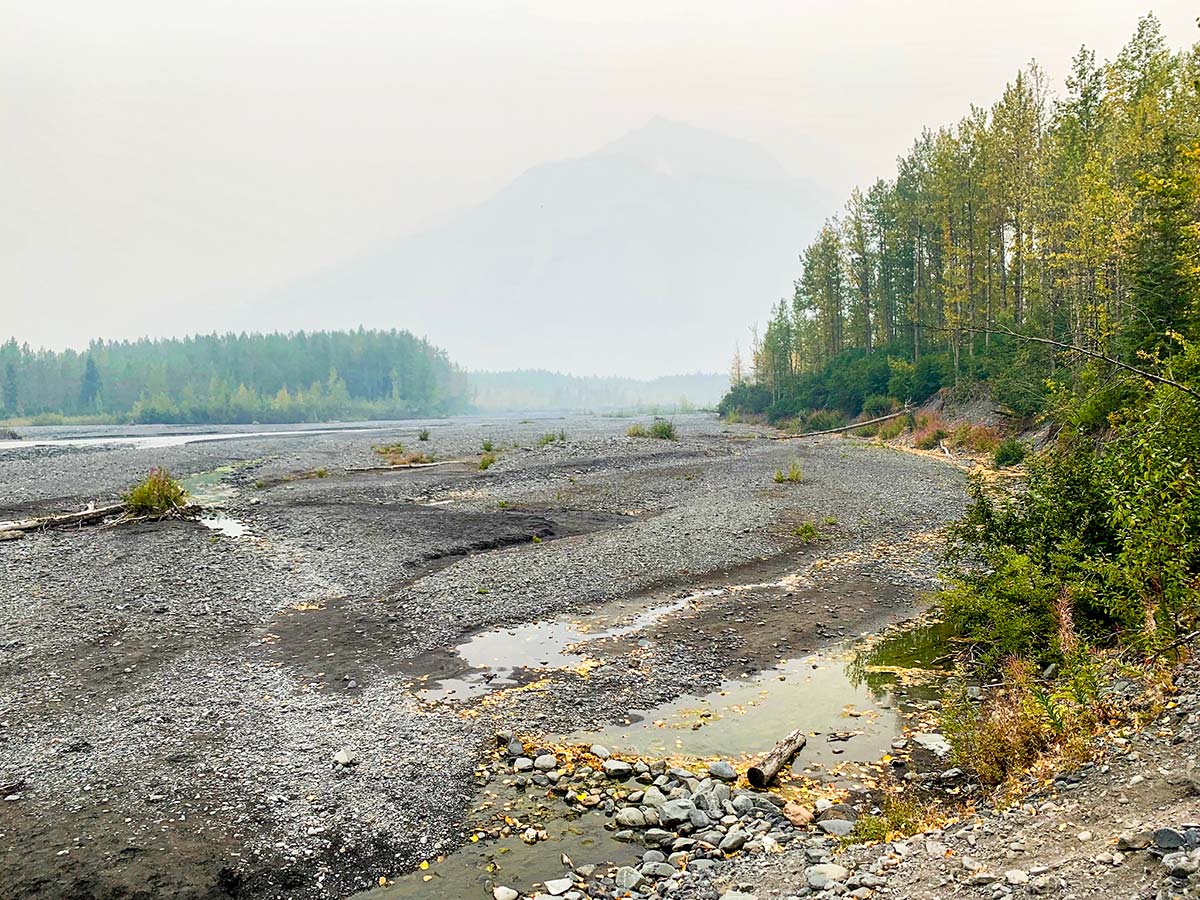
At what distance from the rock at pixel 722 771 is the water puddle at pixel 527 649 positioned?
15.2 feet

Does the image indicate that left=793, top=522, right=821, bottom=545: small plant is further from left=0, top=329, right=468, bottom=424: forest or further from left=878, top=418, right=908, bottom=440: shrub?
left=0, top=329, right=468, bottom=424: forest

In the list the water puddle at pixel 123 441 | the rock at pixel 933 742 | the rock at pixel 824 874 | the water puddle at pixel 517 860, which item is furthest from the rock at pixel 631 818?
the water puddle at pixel 123 441

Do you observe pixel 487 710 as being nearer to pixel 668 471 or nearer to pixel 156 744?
pixel 156 744

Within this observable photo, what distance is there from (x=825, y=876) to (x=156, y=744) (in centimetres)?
973

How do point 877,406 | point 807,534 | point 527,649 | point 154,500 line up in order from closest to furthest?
point 527,649 → point 807,534 → point 154,500 → point 877,406

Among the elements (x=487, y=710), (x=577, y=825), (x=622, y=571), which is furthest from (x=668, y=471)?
(x=577, y=825)

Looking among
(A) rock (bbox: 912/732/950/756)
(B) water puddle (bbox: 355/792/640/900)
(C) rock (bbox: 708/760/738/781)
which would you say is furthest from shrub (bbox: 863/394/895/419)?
(B) water puddle (bbox: 355/792/640/900)

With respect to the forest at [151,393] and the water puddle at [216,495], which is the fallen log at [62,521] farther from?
the forest at [151,393]

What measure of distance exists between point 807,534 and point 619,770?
16479 millimetres

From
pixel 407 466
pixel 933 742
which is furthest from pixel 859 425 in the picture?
pixel 933 742

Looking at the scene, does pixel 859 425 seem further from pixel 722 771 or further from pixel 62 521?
pixel 722 771

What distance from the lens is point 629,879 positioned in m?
7.75

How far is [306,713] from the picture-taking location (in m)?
12.3

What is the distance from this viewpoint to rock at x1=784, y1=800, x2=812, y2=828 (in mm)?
8781
